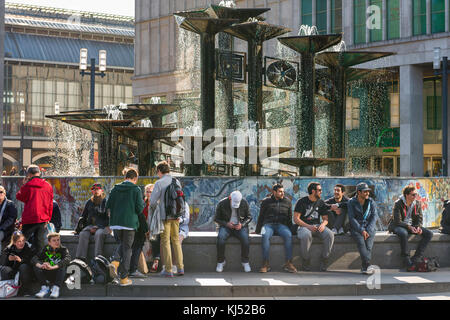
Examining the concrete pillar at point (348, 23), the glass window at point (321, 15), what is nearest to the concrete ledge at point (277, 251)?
the concrete pillar at point (348, 23)

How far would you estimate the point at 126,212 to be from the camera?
10180 millimetres

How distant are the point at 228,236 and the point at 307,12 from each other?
40.4m

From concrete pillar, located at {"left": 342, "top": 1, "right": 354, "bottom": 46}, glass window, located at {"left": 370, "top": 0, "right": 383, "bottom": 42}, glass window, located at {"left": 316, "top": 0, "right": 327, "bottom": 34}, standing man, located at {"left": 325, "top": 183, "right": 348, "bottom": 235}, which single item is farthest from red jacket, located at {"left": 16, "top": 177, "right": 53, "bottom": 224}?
glass window, located at {"left": 316, "top": 0, "right": 327, "bottom": 34}

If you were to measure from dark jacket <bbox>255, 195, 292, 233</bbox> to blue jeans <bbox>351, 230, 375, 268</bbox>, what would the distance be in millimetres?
1058

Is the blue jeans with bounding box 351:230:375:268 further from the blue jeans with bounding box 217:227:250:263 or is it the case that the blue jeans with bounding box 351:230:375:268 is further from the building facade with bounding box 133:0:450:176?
the building facade with bounding box 133:0:450:176

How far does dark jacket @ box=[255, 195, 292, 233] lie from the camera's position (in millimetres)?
11477

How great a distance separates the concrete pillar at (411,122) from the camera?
A: 140 ft

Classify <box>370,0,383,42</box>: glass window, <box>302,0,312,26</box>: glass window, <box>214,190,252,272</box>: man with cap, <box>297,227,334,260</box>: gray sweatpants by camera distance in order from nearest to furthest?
1. <box>214,190,252,272</box>: man with cap
2. <box>297,227,334,260</box>: gray sweatpants
3. <box>370,0,383,42</box>: glass window
4. <box>302,0,312,26</box>: glass window

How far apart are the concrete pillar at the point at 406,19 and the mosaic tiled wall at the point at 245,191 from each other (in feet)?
94.7

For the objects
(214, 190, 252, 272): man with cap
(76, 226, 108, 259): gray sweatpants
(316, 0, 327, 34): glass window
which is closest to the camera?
(76, 226, 108, 259): gray sweatpants

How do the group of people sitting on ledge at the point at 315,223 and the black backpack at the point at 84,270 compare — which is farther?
the group of people sitting on ledge at the point at 315,223

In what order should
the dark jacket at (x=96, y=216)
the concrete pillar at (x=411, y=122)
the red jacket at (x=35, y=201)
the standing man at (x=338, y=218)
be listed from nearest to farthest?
the red jacket at (x=35, y=201), the dark jacket at (x=96, y=216), the standing man at (x=338, y=218), the concrete pillar at (x=411, y=122)

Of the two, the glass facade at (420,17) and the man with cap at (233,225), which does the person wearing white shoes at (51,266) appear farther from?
the glass facade at (420,17)

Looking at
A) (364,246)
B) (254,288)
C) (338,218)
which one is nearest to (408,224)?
(364,246)
